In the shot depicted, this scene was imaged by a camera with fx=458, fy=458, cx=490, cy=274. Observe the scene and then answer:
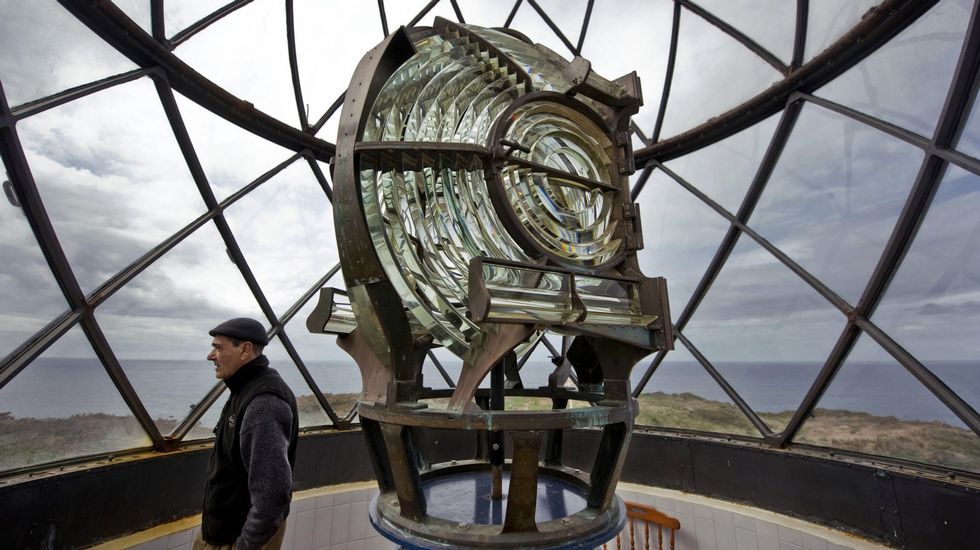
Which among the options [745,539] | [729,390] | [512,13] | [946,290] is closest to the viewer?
[946,290]

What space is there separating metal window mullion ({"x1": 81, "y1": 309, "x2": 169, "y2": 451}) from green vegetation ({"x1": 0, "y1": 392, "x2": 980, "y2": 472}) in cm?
8

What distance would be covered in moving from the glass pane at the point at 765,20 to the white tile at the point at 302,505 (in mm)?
6232

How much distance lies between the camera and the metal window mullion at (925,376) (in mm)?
3195

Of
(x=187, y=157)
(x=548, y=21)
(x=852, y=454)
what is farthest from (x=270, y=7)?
(x=852, y=454)

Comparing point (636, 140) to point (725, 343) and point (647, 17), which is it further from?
point (725, 343)

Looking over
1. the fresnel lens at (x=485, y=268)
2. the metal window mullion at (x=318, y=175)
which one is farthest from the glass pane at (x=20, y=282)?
the metal window mullion at (x=318, y=175)

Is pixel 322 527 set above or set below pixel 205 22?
below

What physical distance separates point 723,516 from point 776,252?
253 cm

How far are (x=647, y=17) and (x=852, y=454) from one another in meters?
4.87

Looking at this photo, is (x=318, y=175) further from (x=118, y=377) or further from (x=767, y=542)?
(x=767, y=542)

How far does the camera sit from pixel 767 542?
3.94 meters

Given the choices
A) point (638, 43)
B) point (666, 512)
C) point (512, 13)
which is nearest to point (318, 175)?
point (512, 13)

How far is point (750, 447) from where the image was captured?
4.34m

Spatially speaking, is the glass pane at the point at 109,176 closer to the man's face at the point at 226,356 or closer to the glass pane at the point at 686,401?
the man's face at the point at 226,356
